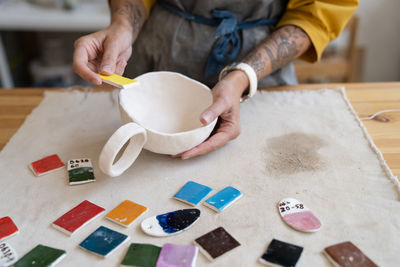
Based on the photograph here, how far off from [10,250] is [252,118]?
0.52 m

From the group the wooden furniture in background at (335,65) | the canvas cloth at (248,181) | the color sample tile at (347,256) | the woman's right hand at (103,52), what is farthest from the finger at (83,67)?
the wooden furniture in background at (335,65)

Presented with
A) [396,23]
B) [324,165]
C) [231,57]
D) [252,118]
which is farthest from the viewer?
[396,23]

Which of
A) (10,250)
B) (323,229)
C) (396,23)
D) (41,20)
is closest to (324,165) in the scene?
(323,229)

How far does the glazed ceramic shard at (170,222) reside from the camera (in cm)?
50

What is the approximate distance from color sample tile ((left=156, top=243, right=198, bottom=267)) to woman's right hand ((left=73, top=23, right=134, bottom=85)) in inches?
12.8

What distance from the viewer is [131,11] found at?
896mm

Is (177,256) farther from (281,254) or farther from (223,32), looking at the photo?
(223,32)

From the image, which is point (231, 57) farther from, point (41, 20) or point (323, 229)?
point (41, 20)

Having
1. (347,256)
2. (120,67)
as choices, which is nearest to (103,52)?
(120,67)

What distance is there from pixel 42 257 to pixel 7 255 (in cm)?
5

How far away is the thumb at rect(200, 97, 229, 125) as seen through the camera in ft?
1.98

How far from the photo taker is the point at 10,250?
469 millimetres

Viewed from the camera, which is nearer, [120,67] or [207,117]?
[207,117]

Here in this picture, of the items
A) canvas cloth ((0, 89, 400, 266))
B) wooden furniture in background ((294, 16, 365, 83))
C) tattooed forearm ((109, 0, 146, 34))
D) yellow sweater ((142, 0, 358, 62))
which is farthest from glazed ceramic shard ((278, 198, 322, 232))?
wooden furniture in background ((294, 16, 365, 83))
